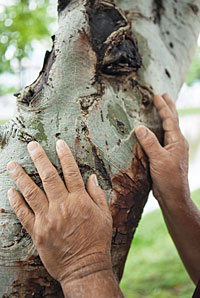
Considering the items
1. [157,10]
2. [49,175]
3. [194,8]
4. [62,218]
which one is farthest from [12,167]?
[194,8]

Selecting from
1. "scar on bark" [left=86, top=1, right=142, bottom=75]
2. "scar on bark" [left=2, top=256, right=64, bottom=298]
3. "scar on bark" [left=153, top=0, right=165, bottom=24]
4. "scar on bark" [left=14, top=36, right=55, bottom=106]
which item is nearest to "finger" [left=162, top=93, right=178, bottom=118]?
"scar on bark" [left=86, top=1, right=142, bottom=75]

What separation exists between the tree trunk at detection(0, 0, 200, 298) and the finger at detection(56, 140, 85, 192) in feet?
0.16

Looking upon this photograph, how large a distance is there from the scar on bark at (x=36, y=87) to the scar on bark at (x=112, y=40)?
0.21 metres

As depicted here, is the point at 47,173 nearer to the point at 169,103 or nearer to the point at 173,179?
the point at 173,179

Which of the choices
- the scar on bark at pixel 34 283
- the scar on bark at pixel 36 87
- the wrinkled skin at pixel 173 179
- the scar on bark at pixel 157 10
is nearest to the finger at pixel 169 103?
the wrinkled skin at pixel 173 179

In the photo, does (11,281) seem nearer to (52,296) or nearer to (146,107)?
(52,296)

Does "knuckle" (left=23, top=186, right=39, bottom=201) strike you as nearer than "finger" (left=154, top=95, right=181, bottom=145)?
Yes

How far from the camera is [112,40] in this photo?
1612 mm

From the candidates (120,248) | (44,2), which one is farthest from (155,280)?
(44,2)

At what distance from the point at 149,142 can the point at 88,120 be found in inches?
12.8

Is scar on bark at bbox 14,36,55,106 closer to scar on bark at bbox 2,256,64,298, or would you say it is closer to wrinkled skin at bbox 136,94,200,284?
wrinkled skin at bbox 136,94,200,284

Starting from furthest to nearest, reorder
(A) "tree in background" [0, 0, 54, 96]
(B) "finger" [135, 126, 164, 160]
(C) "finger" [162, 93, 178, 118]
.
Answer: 1. (A) "tree in background" [0, 0, 54, 96]
2. (C) "finger" [162, 93, 178, 118]
3. (B) "finger" [135, 126, 164, 160]

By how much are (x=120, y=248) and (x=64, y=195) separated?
1.39ft

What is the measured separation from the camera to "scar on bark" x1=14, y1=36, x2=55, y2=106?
157 centimetres
